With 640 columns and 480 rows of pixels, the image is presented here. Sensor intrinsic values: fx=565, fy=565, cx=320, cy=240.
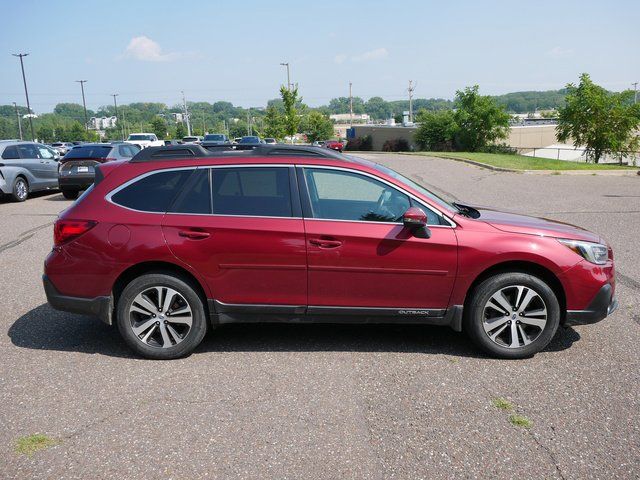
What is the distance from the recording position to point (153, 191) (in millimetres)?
4891

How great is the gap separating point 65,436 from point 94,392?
612 millimetres

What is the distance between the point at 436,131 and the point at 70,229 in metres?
49.6

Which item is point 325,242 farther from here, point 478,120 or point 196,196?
point 478,120

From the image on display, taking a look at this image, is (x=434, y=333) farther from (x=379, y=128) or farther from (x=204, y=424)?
(x=379, y=128)

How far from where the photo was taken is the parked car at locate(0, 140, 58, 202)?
15.4m

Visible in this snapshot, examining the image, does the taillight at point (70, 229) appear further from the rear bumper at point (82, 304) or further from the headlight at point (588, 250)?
the headlight at point (588, 250)

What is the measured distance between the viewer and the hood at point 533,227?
4.79 metres

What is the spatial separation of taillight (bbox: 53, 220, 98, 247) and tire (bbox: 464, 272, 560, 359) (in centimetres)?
331

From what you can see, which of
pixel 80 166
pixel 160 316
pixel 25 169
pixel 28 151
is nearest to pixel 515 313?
pixel 160 316

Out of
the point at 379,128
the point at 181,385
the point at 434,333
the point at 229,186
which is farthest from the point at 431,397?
the point at 379,128

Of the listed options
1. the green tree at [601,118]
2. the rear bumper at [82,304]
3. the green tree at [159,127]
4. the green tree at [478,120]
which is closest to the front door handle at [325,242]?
the rear bumper at [82,304]

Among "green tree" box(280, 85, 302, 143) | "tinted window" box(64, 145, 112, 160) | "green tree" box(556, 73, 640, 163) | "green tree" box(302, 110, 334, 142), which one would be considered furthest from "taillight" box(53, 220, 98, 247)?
"green tree" box(302, 110, 334, 142)

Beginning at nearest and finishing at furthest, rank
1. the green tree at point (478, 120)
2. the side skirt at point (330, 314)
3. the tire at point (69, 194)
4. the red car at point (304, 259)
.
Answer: the red car at point (304, 259)
the side skirt at point (330, 314)
the tire at point (69, 194)
the green tree at point (478, 120)

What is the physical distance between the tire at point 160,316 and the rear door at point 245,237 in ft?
0.70
